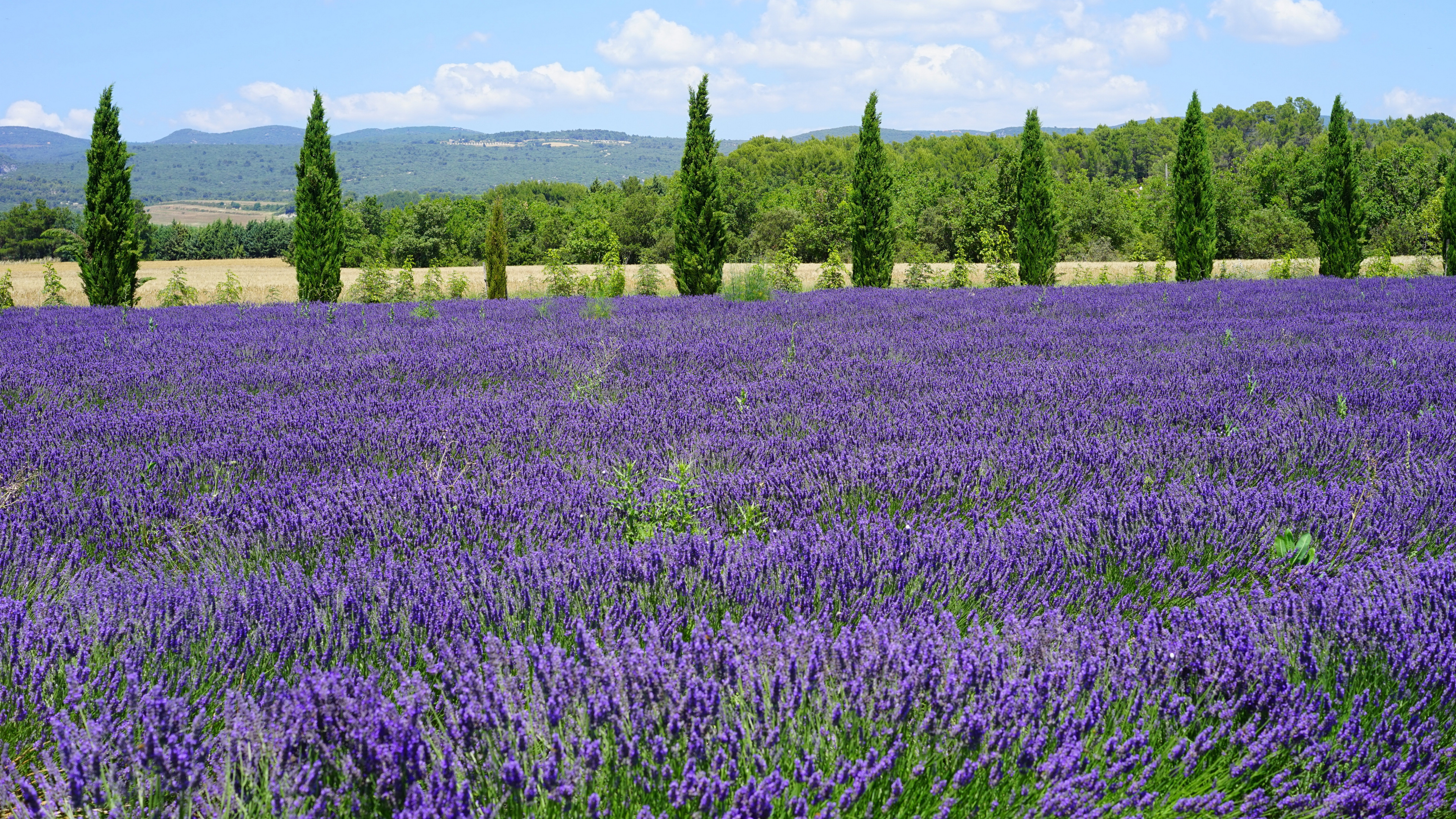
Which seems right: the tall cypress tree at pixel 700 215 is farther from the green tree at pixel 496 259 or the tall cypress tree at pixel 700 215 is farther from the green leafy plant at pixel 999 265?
the green leafy plant at pixel 999 265

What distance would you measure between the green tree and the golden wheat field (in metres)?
0.86

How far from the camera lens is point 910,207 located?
157ft

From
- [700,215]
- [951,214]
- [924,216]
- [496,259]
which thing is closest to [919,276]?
[700,215]

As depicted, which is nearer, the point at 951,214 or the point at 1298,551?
the point at 1298,551

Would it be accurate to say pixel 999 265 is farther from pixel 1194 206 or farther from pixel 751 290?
pixel 751 290

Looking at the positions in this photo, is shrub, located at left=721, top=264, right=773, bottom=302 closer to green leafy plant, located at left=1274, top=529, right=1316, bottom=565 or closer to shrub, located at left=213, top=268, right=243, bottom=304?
green leafy plant, located at left=1274, top=529, right=1316, bottom=565

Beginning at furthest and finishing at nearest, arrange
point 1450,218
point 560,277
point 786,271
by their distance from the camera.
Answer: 1. point 560,277
2. point 1450,218
3. point 786,271

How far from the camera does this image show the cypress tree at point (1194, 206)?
52.8ft

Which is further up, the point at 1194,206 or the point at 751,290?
the point at 1194,206

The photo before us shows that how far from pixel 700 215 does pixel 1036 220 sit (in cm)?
659

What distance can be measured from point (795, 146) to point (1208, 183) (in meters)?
74.9

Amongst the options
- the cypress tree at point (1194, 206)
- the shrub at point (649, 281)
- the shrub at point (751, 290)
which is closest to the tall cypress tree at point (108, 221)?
the shrub at point (649, 281)

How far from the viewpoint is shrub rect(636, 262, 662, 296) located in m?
16.5

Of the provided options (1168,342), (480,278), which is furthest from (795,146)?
(1168,342)
